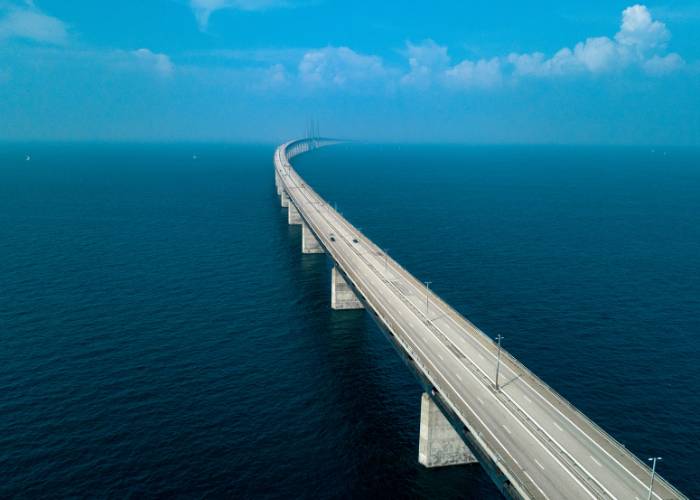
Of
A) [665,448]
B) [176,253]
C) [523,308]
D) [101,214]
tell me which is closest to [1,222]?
[101,214]

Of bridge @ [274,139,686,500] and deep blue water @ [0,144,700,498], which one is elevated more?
bridge @ [274,139,686,500]

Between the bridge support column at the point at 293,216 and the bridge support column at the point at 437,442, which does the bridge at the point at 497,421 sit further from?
the bridge support column at the point at 293,216

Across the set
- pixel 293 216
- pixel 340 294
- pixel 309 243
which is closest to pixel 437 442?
pixel 340 294

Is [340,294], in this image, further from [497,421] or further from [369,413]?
[497,421]

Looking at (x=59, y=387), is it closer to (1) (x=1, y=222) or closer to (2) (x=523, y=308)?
(2) (x=523, y=308)

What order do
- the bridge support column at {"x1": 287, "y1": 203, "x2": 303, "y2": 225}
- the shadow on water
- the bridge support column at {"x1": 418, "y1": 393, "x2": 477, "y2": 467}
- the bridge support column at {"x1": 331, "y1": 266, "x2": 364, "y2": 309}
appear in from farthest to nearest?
the bridge support column at {"x1": 287, "y1": 203, "x2": 303, "y2": 225} → the bridge support column at {"x1": 331, "y1": 266, "x2": 364, "y2": 309} → the bridge support column at {"x1": 418, "y1": 393, "x2": 477, "y2": 467} → the shadow on water

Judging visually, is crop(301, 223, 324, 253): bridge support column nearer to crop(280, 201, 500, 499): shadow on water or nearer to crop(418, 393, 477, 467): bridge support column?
crop(280, 201, 500, 499): shadow on water

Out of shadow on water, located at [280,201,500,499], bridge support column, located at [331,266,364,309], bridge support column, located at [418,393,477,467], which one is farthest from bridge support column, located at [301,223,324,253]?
bridge support column, located at [418,393,477,467]

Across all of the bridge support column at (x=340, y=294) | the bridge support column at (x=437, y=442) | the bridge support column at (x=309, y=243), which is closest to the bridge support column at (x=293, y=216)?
the bridge support column at (x=309, y=243)
